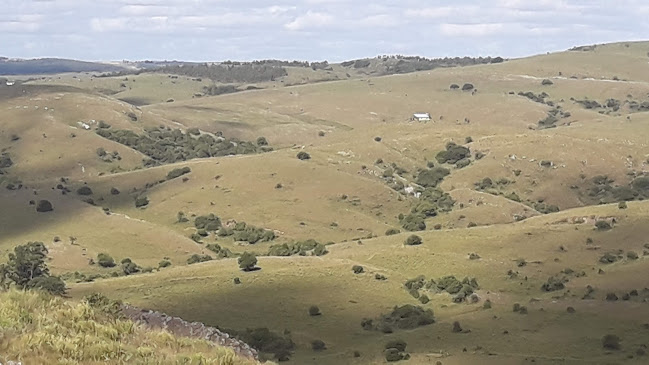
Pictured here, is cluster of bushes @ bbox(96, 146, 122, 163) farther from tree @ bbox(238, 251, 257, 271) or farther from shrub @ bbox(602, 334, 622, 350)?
shrub @ bbox(602, 334, 622, 350)

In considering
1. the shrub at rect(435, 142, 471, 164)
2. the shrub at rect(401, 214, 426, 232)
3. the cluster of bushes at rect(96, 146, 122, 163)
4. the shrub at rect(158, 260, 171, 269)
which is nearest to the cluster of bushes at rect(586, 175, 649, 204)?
the shrub at rect(435, 142, 471, 164)

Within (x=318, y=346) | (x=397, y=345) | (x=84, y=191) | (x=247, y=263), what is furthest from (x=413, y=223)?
(x=397, y=345)

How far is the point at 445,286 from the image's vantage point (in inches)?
2714

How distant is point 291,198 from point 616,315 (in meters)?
76.2

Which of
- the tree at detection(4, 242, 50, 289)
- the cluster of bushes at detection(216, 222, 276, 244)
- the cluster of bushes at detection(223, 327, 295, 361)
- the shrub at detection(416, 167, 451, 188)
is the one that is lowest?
the cluster of bushes at detection(216, 222, 276, 244)

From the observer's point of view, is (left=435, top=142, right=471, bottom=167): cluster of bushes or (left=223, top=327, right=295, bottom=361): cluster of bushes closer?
(left=223, top=327, right=295, bottom=361): cluster of bushes

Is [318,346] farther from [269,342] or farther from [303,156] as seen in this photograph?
[303,156]

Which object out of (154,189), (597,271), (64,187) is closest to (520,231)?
(597,271)

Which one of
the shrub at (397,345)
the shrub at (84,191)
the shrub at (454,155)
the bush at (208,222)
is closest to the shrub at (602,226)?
the shrub at (397,345)

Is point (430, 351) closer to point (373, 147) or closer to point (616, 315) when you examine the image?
point (616, 315)

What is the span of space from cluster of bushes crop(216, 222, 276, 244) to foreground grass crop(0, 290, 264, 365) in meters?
95.2

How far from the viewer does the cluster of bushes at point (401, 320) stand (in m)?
58.2

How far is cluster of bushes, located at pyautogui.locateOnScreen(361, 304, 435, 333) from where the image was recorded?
58.2 metres

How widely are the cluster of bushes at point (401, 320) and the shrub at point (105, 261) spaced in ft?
146
